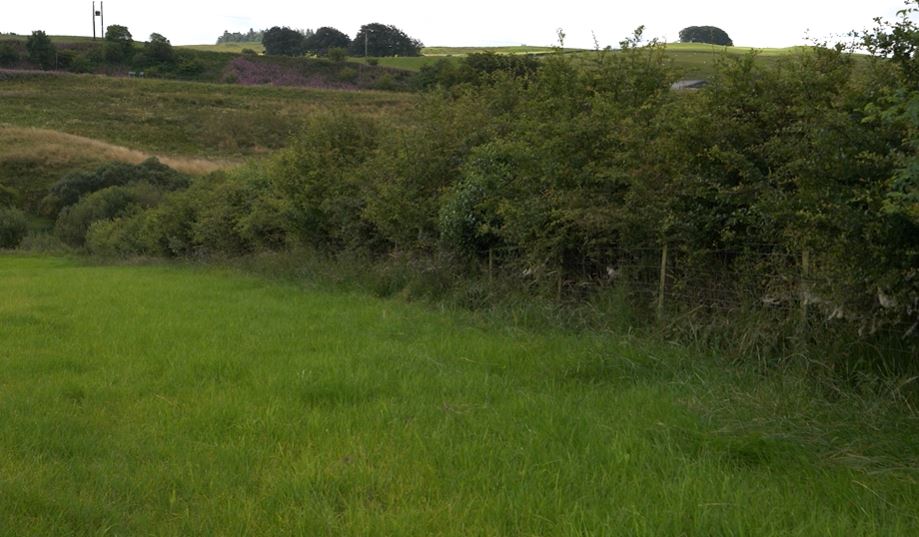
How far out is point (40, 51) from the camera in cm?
9050

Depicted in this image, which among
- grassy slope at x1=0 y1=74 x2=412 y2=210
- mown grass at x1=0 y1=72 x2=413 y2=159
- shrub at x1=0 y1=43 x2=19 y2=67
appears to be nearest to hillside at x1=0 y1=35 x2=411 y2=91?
shrub at x1=0 y1=43 x2=19 y2=67

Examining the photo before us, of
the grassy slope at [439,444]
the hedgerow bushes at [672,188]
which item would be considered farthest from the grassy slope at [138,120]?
the grassy slope at [439,444]

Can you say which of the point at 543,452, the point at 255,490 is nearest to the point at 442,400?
the point at 543,452

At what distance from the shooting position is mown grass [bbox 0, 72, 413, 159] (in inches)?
2689

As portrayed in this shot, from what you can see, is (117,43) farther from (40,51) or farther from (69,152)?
(69,152)

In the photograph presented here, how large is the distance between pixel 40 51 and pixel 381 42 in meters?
44.6

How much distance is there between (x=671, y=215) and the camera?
8969mm

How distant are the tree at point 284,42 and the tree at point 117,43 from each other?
20.8m

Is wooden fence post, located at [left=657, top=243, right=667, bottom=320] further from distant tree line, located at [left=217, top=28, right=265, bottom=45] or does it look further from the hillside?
distant tree line, located at [left=217, top=28, right=265, bottom=45]

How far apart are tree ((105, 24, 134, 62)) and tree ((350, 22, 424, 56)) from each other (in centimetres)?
2963

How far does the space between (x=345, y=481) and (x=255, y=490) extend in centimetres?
55

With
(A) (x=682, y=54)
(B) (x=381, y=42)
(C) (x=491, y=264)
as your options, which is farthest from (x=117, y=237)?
(B) (x=381, y=42)

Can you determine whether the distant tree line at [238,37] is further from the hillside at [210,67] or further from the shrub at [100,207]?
the shrub at [100,207]

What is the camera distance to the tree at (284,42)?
117375 millimetres
